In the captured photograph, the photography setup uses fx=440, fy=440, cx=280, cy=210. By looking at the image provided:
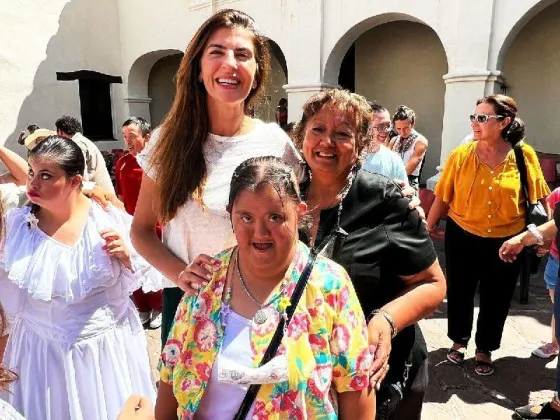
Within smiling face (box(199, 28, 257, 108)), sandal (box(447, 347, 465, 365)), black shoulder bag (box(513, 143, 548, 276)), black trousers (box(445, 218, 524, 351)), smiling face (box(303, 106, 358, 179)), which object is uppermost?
smiling face (box(199, 28, 257, 108))

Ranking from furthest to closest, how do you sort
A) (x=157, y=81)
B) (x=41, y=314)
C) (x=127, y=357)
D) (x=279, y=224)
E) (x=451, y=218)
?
(x=157, y=81), (x=451, y=218), (x=127, y=357), (x=41, y=314), (x=279, y=224)

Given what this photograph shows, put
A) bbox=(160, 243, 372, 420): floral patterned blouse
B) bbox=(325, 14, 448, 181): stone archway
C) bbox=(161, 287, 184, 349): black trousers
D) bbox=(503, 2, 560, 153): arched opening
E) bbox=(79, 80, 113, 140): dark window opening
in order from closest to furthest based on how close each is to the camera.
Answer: bbox=(160, 243, 372, 420): floral patterned blouse < bbox=(161, 287, 184, 349): black trousers < bbox=(503, 2, 560, 153): arched opening < bbox=(325, 14, 448, 181): stone archway < bbox=(79, 80, 113, 140): dark window opening

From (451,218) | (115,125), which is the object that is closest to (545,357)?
(451,218)

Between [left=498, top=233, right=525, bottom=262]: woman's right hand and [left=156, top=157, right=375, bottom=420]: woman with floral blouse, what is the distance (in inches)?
78.5

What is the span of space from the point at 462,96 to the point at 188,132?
6.36 metres

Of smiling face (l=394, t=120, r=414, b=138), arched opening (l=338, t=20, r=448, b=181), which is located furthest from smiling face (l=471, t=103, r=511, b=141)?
arched opening (l=338, t=20, r=448, b=181)

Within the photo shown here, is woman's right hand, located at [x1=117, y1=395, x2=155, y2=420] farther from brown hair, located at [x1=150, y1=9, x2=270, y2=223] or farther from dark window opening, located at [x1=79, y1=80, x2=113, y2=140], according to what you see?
dark window opening, located at [x1=79, y1=80, x2=113, y2=140]

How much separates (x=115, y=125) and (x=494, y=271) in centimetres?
1123

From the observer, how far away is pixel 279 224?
1.15m

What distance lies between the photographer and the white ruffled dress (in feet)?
6.34

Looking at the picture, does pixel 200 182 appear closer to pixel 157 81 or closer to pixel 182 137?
pixel 182 137

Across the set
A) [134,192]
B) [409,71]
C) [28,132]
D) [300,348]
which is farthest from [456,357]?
[28,132]

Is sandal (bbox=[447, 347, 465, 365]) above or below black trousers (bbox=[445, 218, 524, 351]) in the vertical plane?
below

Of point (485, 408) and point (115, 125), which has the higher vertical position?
point (115, 125)
